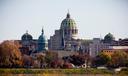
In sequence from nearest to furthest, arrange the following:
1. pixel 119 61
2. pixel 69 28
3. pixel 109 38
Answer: pixel 119 61, pixel 109 38, pixel 69 28

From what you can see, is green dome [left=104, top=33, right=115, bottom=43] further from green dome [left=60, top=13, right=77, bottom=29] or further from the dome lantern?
green dome [left=60, top=13, right=77, bottom=29]

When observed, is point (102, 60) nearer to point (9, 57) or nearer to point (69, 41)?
point (9, 57)

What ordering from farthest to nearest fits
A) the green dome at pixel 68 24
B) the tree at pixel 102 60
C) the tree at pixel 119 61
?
the green dome at pixel 68 24 < the tree at pixel 102 60 < the tree at pixel 119 61

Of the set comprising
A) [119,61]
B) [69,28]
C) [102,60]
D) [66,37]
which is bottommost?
[119,61]

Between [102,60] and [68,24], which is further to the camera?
[68,24]

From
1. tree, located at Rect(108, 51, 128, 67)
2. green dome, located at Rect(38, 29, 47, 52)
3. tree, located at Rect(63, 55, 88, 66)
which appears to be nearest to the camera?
tree, located at Rect(108, 51, 128, 67)

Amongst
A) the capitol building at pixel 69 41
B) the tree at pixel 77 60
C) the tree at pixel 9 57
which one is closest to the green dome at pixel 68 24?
the capitol building at pixel 69 41

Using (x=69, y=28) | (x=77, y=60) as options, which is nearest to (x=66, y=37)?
(x=69, y=28)

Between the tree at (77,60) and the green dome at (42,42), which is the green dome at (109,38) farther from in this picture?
the tree at (77,60)

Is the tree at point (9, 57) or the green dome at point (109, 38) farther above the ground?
the green dome at point (109, 38)

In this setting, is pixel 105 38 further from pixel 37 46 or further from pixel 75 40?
pixel 37 46

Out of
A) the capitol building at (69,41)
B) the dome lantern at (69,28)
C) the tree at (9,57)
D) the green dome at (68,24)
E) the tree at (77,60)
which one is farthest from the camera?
the green dome at (68,24)

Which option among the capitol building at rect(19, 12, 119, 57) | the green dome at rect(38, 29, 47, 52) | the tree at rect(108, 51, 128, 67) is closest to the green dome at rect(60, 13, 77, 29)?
the capitol building at rect(19, 12, 119, 57)

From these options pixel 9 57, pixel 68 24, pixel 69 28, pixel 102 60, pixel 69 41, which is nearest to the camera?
pixel 9 57
